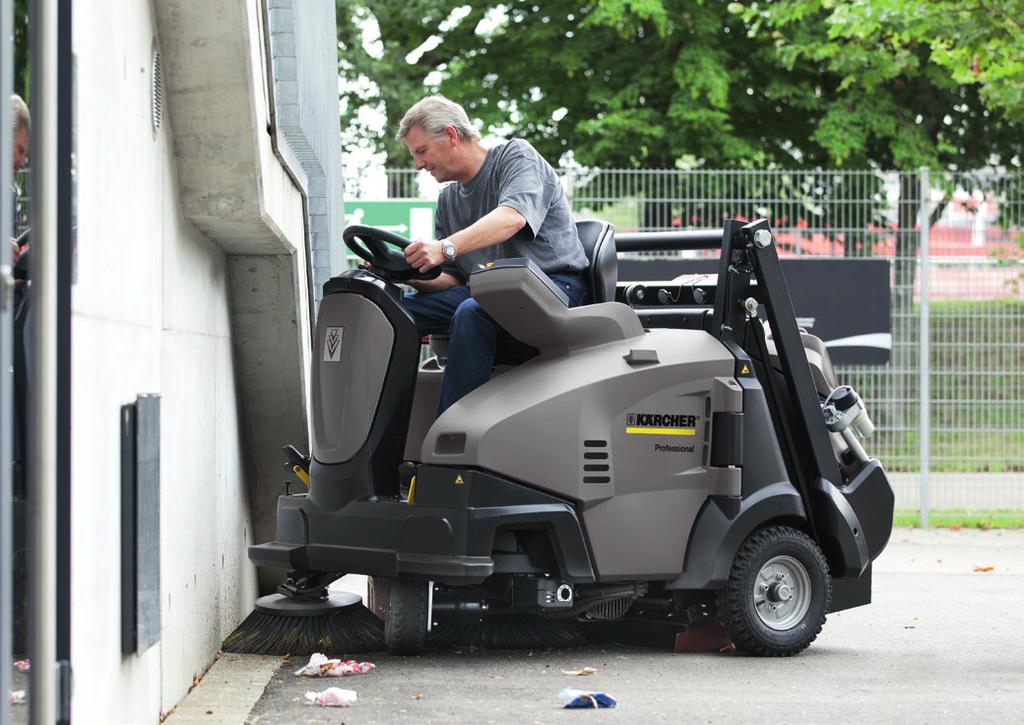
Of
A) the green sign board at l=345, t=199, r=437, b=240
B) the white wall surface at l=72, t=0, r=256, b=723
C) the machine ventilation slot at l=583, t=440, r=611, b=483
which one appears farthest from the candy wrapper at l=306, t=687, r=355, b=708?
the green sign board at l=345, t=199, r=437, b=240

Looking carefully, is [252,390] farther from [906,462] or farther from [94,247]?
[906,462]

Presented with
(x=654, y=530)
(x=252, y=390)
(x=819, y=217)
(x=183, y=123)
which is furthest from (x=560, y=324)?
(x=819, y=217)

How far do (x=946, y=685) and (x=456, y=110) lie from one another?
2735 mm

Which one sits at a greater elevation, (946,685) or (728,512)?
(728,512)

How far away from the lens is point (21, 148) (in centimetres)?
332

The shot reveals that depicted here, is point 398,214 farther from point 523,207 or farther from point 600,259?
point 523,207

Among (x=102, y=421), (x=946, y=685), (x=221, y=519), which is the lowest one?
(x=946, y=685)

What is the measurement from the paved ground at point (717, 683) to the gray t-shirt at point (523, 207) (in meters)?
1.50

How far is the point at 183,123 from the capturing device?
209 inches

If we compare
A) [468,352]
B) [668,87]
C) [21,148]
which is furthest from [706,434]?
[668,87]

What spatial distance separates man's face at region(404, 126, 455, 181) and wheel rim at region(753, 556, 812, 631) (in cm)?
194

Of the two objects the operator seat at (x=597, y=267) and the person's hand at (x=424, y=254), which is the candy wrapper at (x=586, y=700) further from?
the person's hand at (x=424, y=254)

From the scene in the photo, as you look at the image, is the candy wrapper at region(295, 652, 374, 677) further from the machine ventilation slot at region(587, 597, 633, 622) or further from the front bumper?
the machine ventilation slot at region(587, 597, 633, 622)

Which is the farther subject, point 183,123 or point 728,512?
point 728,512
